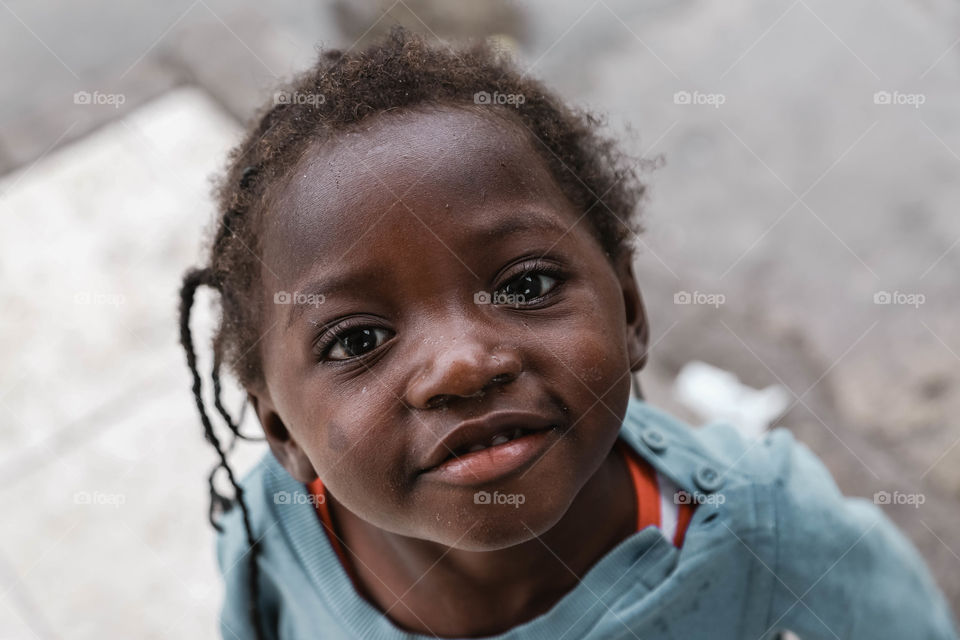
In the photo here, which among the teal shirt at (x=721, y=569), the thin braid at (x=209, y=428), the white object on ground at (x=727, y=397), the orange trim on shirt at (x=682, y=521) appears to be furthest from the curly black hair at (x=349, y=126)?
the white object on ground at (x=727, y=397)

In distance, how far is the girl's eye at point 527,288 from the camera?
3.91ft

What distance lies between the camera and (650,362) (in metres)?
2.54

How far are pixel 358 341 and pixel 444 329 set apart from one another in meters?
0.13

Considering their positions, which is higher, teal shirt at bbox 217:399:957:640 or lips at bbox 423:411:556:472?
lips at bbox 423:411:556:472

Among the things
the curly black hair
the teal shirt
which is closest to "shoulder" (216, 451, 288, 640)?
the teal shirt

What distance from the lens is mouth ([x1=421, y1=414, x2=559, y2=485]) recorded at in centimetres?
112

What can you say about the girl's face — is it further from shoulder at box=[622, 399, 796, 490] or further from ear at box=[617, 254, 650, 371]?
shoulder at box=[622, 399, 796, 490]

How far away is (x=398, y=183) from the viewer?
3.81 ft

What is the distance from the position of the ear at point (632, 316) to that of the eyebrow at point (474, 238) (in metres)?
0.23

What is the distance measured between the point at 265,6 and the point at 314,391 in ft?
8.69

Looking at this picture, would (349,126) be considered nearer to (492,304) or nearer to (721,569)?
(492,304)

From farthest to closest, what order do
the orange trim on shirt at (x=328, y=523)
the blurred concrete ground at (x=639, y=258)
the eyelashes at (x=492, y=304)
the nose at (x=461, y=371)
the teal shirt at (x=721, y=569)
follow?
the blurred concrete ground at (x=639, y=258)
the orange trim on shirt at (x=328, y=523)
the teal shirt at (x=721, y=569)
the eyelashes at (x=492, y=304)
the nose at (x=461, y=371)

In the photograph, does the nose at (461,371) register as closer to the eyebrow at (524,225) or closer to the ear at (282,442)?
the eyebrow at (524,225)

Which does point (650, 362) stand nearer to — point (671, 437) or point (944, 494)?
point (944, 494)
